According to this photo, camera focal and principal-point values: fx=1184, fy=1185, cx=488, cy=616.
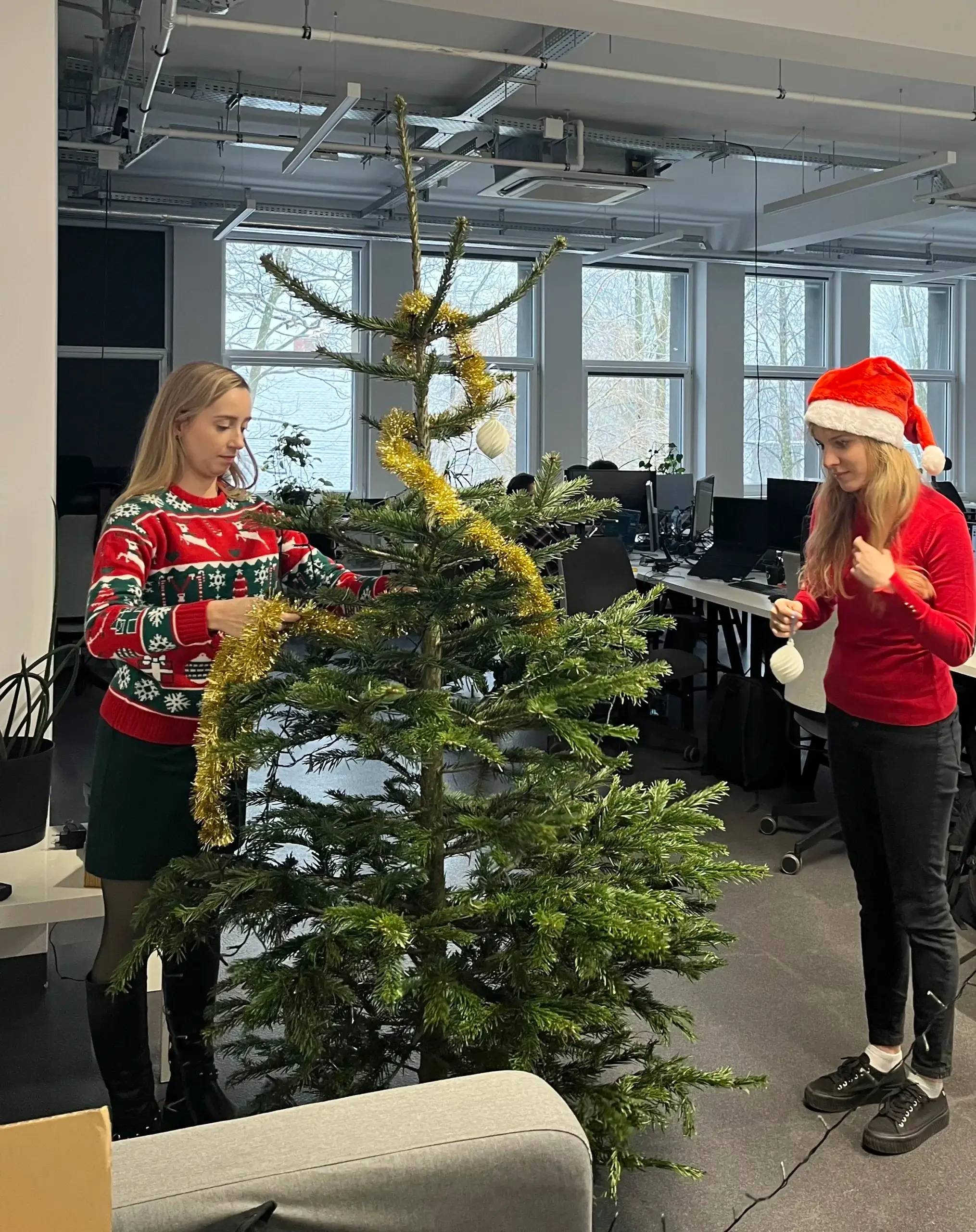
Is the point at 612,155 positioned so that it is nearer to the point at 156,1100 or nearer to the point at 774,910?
the point at 774,910

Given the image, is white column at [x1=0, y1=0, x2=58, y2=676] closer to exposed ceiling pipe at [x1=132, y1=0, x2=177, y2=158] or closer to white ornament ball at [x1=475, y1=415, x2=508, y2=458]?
exposed ceiling pipe at [x1=132, y1=0, x2=177, y2=158]

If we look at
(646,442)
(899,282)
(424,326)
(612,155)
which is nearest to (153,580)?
(424,326)

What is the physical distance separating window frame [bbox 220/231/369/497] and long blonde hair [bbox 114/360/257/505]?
877cm

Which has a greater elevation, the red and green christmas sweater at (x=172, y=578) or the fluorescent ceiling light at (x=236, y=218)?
the fluorescent ceiling light at (x=236, y=218)

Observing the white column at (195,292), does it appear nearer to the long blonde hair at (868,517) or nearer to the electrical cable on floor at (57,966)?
the electrical cable on floor at (57,966)

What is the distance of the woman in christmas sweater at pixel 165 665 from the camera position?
2033 millimetres

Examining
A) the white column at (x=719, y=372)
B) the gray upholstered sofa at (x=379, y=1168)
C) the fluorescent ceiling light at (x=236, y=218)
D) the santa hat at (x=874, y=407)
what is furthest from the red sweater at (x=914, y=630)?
the white column at (x=719, y=372)

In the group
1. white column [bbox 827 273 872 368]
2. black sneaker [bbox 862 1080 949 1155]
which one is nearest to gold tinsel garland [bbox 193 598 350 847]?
black sneaker [bbox 862 1080 949 1155]

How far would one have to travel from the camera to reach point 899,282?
13414mm

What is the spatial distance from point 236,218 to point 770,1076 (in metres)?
8.10

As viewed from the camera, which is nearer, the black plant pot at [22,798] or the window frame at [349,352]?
the black plant pot at [22,798]

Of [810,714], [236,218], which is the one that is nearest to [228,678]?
[810,714]

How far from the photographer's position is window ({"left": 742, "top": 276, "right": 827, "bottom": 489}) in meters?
13.0

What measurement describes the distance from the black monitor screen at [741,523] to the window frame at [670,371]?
20.8 ft
